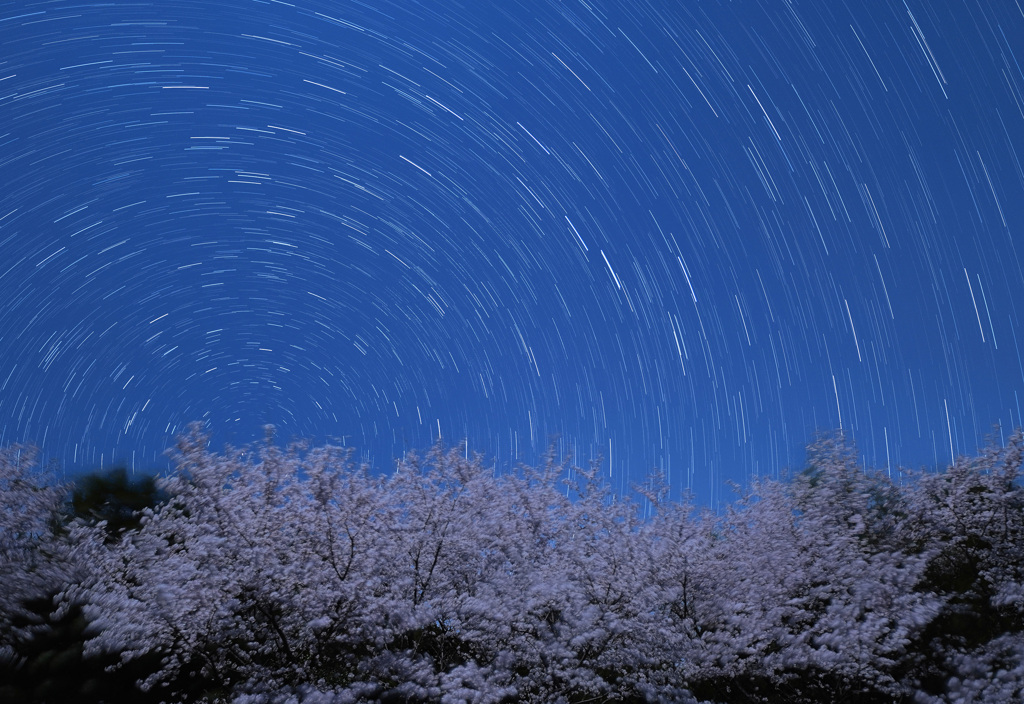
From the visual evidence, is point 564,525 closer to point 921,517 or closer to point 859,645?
point 859,645

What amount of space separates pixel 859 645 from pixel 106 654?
11.5 m

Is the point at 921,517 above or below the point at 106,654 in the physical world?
above

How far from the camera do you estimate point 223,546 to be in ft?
31.9

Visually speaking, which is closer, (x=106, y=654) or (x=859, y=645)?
(x=106, y=654)

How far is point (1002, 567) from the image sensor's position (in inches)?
481

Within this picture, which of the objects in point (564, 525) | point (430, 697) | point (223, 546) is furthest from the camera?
point (564, 525)

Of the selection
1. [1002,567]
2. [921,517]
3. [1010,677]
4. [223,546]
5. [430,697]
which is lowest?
[430,697]

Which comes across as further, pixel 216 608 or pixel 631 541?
pixel 631 541

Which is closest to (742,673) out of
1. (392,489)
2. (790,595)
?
(790,595)

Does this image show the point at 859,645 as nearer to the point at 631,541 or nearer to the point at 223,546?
the point at 631,541

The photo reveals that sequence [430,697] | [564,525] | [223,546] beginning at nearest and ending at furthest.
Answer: [430,697] → [223,546] → [564,525]

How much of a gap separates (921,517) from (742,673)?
17.4 ft

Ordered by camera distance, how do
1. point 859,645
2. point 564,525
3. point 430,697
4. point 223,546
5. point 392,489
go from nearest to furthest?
point 430,697
point 223,546
point 859,645
point 392,489
point 564,525

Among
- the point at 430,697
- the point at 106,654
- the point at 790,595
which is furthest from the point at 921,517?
the point at 106,654
